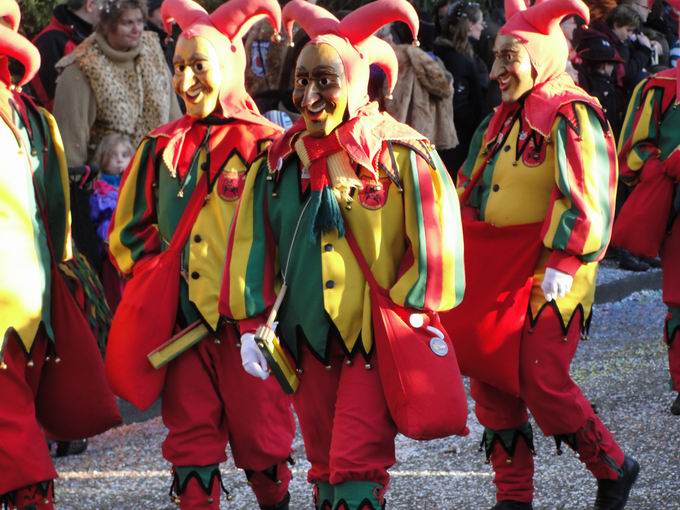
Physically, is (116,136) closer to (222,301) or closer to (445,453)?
(445,453)

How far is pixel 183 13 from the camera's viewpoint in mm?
5715

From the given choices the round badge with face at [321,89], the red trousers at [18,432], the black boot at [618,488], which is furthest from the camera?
the black boot at [618,488]

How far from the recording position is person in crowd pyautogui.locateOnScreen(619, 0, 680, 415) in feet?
22.7

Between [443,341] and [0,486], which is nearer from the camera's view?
[443,341]

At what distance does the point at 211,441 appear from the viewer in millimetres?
5414

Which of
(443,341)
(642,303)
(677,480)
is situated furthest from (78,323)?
(642,303)

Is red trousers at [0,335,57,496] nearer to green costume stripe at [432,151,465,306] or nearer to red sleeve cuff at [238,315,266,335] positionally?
red sleeve cuff at [238,315,266,335]

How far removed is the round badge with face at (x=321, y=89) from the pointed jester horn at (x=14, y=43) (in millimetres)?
1262

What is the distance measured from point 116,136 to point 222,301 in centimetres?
313

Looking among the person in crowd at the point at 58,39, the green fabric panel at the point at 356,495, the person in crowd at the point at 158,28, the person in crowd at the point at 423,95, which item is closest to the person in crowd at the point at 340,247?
the green fabric panel at the point at 356,495

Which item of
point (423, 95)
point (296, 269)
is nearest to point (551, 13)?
point (296, 269)

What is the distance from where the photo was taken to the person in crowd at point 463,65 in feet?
34.6

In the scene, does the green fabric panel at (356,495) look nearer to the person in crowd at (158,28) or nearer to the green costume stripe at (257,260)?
the green costume stripe at (257,260)

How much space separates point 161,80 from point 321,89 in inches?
143
